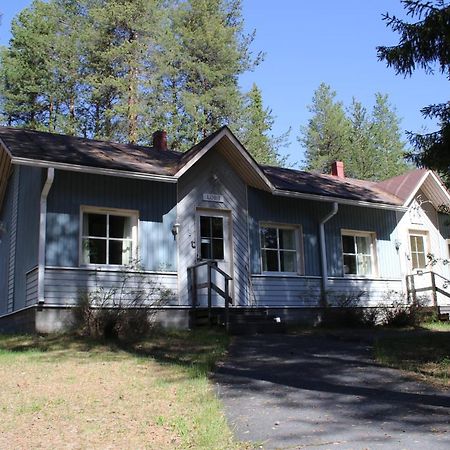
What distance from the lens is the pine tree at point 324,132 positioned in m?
40.9

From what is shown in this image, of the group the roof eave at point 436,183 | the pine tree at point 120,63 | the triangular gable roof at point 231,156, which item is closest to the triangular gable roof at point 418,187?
the roof eave at point 436,183

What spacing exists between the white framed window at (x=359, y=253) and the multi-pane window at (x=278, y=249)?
1.80 metres

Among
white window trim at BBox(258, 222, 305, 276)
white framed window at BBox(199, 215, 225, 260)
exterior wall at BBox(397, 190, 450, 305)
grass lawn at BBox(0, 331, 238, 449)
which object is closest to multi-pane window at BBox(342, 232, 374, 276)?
exterior wall at BBox(397, 190, 450, 305)

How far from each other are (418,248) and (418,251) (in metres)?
0.11

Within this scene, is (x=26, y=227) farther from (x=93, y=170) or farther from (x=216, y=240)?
(x=216, y=240)

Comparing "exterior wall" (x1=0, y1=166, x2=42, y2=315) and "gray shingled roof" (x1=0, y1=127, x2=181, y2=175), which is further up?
"gray shingled roof" (x1=0, y1=127, x2=181, y2=175)

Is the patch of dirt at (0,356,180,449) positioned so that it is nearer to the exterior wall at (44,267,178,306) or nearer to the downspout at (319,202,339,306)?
the exterior wall at (44,267,178,306)

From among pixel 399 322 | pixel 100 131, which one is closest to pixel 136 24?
pixel 100 131

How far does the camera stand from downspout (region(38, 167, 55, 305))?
39.6ft

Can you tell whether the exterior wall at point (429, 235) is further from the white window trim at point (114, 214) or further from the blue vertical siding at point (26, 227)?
the blue vertical siding at point (26, 227)

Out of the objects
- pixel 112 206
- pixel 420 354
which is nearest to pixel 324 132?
pixel 112 206

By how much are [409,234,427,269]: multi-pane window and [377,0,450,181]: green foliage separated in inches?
347

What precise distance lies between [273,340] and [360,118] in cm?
3280

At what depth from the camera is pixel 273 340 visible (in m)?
11.9
